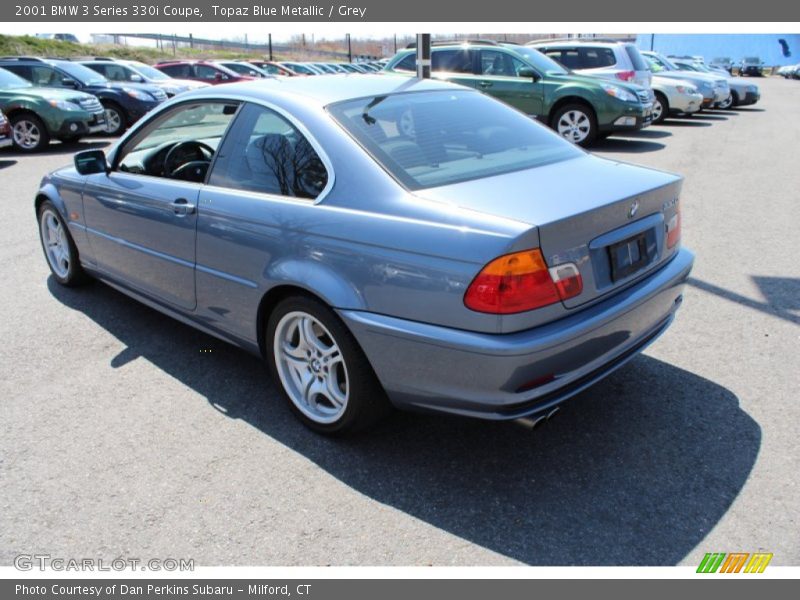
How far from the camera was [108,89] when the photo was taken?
15.2 metres

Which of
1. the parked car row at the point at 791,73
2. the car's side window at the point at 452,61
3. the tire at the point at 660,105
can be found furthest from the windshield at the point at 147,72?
the parked car row at the point at 791,73

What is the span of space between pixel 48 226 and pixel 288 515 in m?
3.73

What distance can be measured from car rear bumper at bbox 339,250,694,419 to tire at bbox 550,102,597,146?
Answer: 392 inches

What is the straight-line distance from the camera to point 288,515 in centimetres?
276

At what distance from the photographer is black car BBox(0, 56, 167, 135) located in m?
14.8

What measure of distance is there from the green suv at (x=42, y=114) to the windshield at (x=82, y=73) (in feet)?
7.33

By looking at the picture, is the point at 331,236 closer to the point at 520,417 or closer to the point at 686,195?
the point at 520,417

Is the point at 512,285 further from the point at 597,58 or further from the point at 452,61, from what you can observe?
the point at 597,58

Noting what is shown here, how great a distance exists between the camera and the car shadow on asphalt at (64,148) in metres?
12.8

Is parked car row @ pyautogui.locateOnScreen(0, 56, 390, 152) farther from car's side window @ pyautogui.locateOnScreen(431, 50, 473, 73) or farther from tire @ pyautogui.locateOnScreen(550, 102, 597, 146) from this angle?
tire @ pyautogui.locateOnScreen(550, 102, 597, 146)

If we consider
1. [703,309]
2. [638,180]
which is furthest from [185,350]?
[703,309]

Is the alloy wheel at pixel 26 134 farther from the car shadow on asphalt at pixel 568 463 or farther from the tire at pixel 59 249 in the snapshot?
the car shadow on asphalt at pixel 568 463

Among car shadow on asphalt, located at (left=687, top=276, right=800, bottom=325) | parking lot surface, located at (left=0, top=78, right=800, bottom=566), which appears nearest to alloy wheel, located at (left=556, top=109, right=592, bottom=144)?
car shadow on asphalt, located at (left=687, top=276, right=800, bottom=325)
